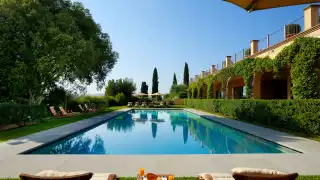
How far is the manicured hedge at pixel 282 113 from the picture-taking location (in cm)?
983

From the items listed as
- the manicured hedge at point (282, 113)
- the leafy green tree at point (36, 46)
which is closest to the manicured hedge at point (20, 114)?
the leafy green tree at point (36, 46)

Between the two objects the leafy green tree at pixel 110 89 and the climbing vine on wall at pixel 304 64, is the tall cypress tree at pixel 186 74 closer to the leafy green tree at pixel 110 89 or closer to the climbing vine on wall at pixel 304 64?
the leafy green tree at pixel 110 89

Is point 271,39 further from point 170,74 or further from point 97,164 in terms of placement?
point 170,74

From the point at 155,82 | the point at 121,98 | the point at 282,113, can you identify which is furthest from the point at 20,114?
the point at 155,82

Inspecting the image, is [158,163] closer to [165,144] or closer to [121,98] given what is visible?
[165,144]

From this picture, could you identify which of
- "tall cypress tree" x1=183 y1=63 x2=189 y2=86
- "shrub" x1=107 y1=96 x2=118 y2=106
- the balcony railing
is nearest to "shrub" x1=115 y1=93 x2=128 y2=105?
"shrub" x1=107 y1=96 x2=118 y2=106

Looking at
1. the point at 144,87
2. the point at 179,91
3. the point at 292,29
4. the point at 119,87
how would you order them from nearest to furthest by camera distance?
the point at 292,29 → the point at 119,87 → the point at 179,91 → the point at 144,87

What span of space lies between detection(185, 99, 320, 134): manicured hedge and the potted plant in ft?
11.8

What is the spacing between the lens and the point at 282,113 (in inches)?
466

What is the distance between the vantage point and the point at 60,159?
638cm

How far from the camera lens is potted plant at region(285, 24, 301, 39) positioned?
13.1 meters

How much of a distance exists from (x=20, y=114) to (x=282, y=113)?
473 inches

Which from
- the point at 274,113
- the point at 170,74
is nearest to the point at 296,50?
the point at 274,113

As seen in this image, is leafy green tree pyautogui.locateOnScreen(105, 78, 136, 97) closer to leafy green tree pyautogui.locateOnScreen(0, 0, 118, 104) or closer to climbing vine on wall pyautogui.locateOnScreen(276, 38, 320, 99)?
leafy green tree pyautogui.locateOnScreen(0, 0, 118, 104)
